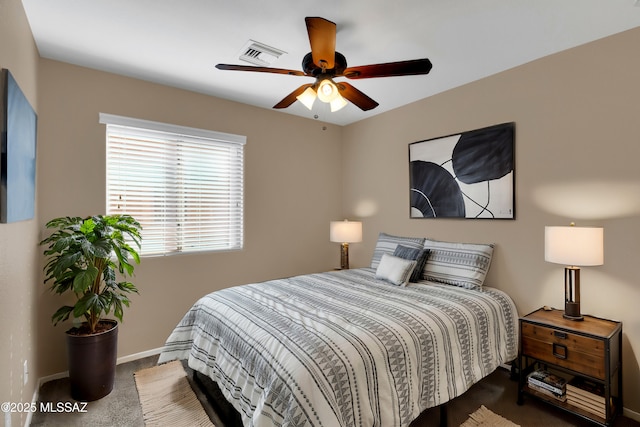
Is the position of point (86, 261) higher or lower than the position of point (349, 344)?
higher

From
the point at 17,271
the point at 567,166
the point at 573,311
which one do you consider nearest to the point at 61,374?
the point at 17,271

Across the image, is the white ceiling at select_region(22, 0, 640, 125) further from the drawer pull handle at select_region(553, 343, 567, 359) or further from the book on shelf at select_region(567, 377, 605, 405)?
the book on shelf at select_region(567, 377, 605, 405)

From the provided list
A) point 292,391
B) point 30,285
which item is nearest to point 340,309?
point 292,391

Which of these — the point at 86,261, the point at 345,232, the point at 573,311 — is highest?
the point at 345,232

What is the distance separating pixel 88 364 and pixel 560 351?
3.29 m

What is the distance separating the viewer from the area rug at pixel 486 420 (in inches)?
80.8

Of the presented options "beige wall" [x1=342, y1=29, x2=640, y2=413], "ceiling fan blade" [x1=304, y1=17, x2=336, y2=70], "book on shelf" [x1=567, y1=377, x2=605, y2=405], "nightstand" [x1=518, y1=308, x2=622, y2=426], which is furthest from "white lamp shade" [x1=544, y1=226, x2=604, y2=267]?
"ceiling fan blade" [x1=304, y1=17, x2=336, y2=70]

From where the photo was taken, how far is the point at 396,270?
2900 millimetres

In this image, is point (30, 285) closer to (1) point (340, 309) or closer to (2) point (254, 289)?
(2) point (254, 289)

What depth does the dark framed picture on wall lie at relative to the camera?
282cm

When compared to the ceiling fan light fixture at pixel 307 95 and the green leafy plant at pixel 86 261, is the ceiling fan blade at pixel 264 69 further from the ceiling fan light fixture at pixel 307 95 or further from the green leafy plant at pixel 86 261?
the green leafy plant at pixel 86 261

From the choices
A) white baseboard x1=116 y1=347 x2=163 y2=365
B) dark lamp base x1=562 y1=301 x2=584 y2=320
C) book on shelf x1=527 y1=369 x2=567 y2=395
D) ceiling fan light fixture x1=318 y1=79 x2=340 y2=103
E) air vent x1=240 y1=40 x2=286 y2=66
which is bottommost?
white baseboard x1=116 y1=347 x2=163 y2=365

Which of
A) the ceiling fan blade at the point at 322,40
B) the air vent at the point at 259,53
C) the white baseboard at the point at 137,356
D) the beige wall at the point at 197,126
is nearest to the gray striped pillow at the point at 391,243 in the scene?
the beige wall at the point at 197,126

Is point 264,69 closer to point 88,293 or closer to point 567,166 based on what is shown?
point 88,293
